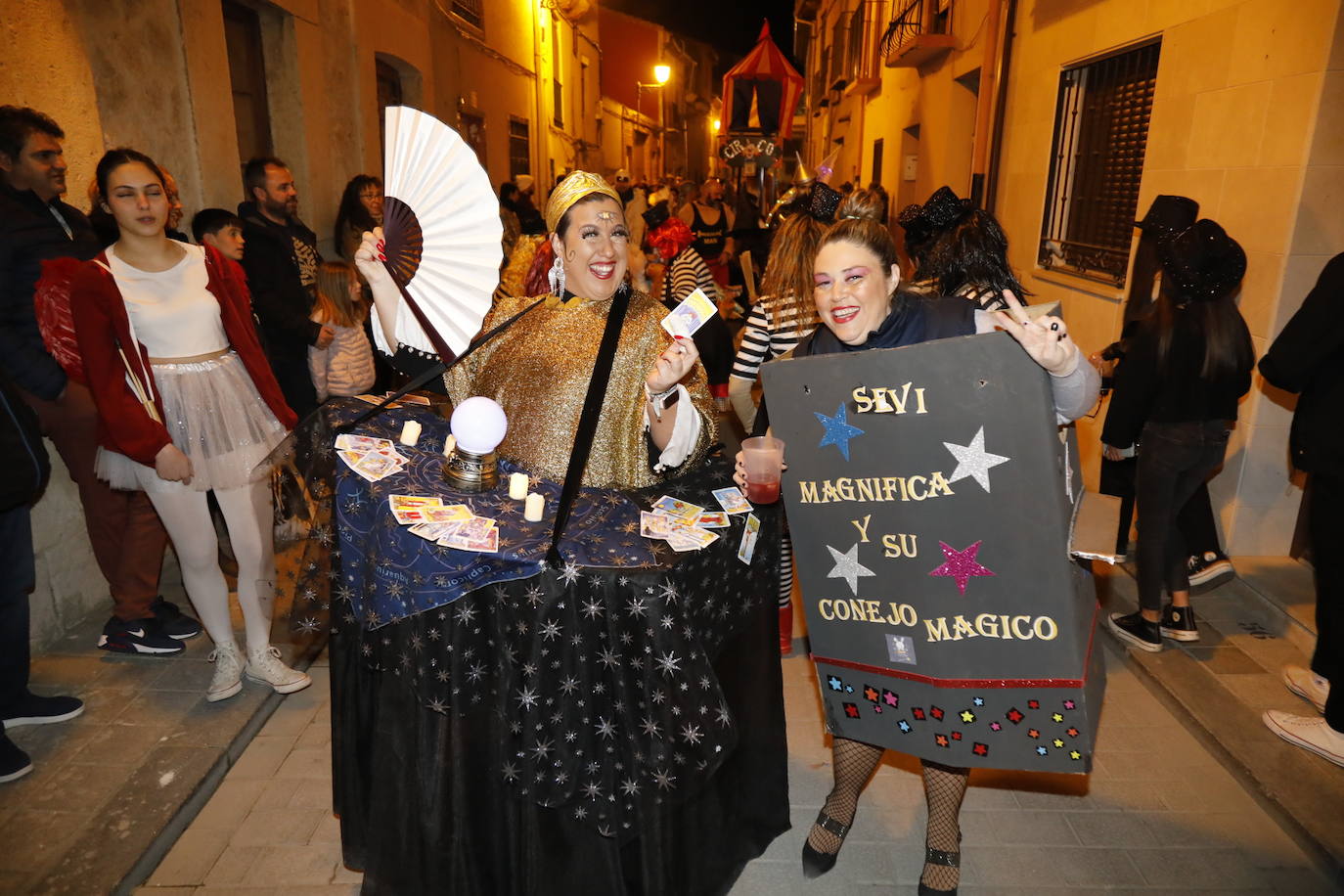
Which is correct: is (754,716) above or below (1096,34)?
below

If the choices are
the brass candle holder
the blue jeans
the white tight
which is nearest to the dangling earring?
the brass candle holder

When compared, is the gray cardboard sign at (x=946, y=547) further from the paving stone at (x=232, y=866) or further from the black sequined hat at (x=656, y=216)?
the black sequined hat at (x=656, y=216)

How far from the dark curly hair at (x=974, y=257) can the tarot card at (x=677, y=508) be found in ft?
6.74

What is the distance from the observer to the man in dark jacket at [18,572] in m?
2.84

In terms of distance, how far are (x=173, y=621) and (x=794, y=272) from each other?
3575mm

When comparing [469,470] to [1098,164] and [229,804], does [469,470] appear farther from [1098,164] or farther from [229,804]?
[1098,164]

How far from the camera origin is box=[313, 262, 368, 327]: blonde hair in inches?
192

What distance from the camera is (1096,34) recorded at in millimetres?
6082

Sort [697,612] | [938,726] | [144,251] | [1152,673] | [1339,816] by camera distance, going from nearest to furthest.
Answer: [697,612] → [938,726] → [1339,816] → [144,251] → [1152,673]

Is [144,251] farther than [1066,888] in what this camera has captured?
Yes

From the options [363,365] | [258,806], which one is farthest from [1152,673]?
[363,365]

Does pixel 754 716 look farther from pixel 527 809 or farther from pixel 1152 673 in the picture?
pixel 1152 673

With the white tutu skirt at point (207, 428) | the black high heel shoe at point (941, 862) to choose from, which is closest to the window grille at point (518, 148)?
the white tutu skirt at point (207, 428)

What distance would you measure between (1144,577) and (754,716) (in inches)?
101
